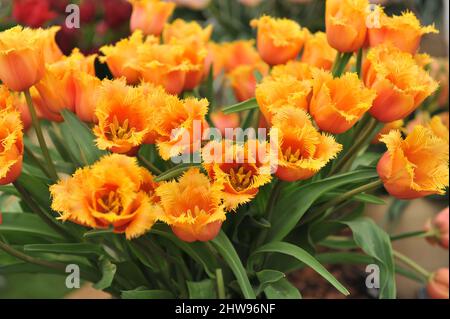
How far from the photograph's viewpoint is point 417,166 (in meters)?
0.44

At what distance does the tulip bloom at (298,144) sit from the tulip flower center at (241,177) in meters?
0.02

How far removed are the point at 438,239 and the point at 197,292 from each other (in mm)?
325

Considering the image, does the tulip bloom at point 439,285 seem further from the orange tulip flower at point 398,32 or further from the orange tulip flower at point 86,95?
the orange tulip flower at point 86,95

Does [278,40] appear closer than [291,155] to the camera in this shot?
No

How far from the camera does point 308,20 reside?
4.87 ft

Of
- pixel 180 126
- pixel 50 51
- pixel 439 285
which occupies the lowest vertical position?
pixel 439 285

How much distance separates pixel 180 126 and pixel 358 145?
167mm

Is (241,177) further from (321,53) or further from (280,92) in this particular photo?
(321,53)

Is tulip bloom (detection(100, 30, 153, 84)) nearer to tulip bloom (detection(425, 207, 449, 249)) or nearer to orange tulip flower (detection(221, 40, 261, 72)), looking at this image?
orange tulip flower (detection(221, 40, 261, 72))

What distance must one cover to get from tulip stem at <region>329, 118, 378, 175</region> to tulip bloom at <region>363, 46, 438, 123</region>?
28 mm

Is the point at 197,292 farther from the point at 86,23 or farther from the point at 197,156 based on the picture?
the point at 86,23

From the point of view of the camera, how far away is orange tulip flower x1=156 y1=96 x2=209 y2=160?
413mm

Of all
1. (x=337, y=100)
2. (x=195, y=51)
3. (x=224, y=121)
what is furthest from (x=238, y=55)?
(x=337, y=100)

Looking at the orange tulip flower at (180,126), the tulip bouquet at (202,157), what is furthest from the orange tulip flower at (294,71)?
the orange tulip flower at (180,126)
